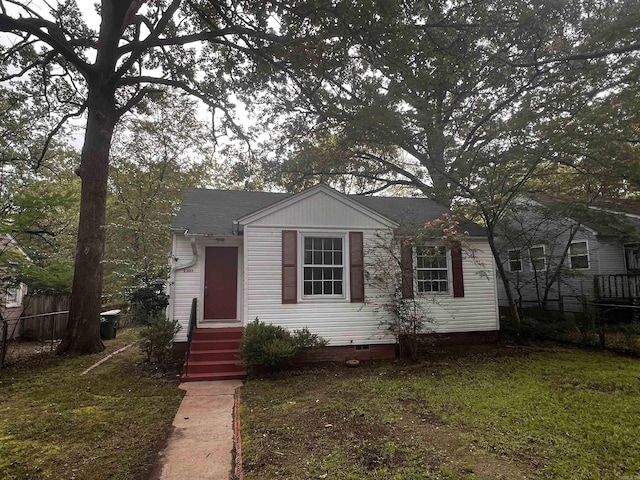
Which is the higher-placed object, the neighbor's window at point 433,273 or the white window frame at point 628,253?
the white window frame at point 628,253

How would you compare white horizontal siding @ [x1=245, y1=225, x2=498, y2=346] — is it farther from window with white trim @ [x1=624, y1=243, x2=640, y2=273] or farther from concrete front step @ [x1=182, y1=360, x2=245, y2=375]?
window with white trim @ [x1=624, y1=243, x2=640, y2=273]

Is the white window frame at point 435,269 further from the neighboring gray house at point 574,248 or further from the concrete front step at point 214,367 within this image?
the concrete front step at point 214,367

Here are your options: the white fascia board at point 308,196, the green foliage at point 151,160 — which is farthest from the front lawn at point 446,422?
the green foliage at point 151,160

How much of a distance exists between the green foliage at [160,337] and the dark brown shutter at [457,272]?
6797 mm

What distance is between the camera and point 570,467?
10.9 feet

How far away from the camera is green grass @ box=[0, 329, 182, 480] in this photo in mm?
3537

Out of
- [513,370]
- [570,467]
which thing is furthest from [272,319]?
[570,467]

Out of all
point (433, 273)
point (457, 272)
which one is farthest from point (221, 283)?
point (457, 272)

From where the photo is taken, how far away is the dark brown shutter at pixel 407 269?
8234 millimetres

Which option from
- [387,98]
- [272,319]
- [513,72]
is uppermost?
[513,72]

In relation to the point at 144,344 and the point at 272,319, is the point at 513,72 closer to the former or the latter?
the point at 272,319

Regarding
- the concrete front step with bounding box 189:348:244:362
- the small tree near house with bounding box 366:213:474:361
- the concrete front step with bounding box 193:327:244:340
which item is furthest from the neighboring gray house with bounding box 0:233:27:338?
the small tree near house with bounding box 366:213:474:361

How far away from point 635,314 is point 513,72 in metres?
8.66

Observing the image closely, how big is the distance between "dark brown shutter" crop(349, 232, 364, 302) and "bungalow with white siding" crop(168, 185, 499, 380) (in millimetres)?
23
